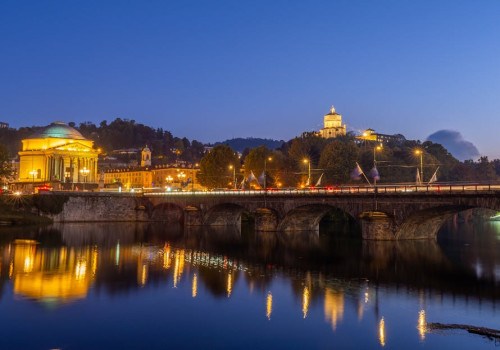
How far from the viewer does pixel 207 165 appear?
12394 centimetres

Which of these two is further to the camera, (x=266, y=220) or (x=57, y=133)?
(x=57, y=133)

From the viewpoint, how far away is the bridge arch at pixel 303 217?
68625 mm

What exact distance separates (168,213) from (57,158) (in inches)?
1977

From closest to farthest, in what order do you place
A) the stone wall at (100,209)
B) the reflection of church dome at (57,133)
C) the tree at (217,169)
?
1. the stone wall at (100,209)
2. the tree at (217,169)
3. the reflection of church dome at (57,133)

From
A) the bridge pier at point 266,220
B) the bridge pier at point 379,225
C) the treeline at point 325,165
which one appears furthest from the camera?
the treeline at point 325,165

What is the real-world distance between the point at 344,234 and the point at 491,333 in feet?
163

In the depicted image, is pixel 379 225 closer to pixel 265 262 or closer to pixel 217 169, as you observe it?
pixel 265 262

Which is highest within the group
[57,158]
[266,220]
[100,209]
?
[57,158]

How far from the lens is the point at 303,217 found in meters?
72.5

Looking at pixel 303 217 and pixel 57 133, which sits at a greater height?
pixel 57 133

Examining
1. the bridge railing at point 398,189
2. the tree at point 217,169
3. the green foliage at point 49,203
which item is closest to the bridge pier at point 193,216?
the bridge railing at point 398,189

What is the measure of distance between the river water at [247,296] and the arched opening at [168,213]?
4487 centimetres

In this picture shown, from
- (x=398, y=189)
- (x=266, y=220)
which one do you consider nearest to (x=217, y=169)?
(x=266, y=220)

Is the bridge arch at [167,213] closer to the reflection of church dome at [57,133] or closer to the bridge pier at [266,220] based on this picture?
the bridge pier at [266,220]
